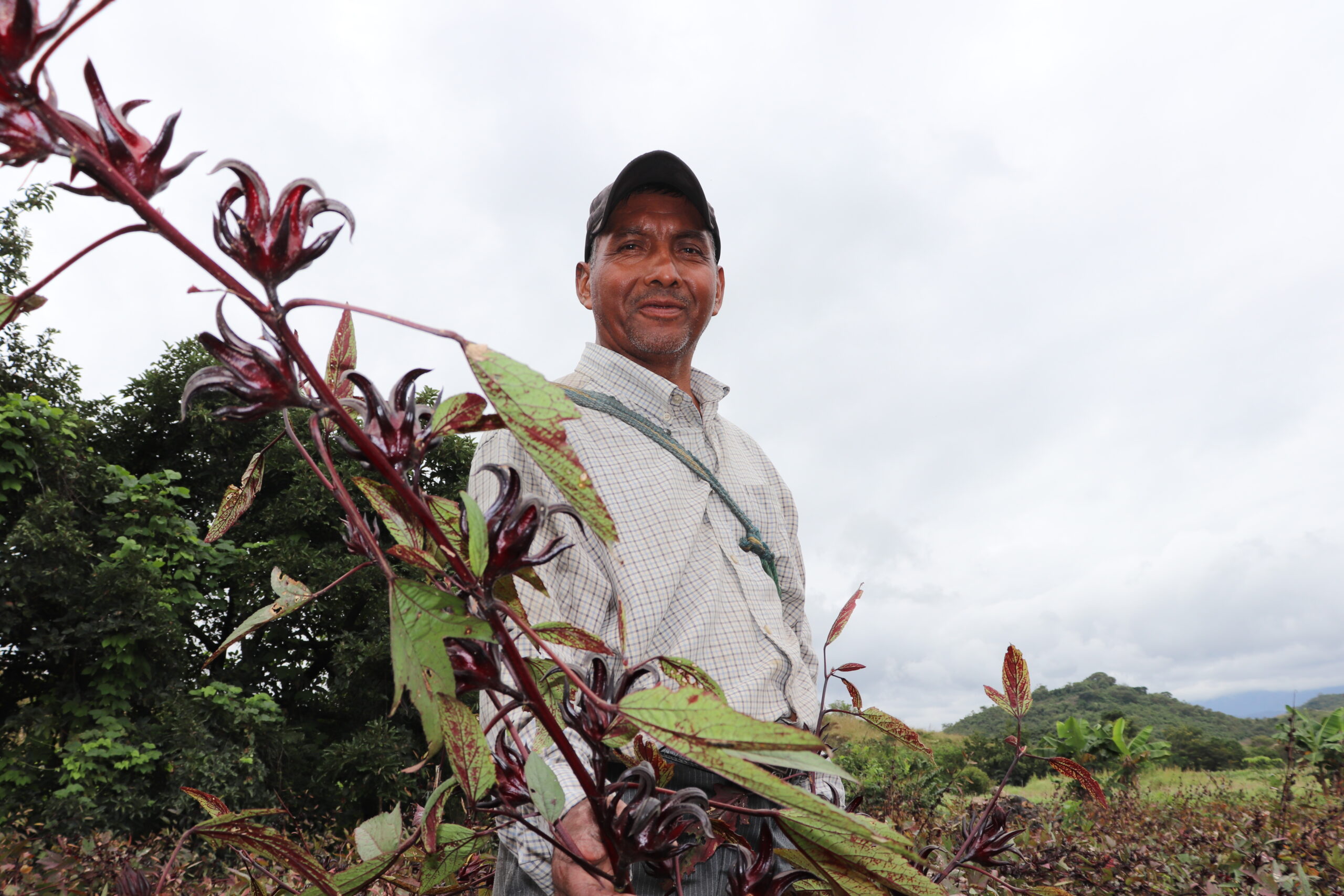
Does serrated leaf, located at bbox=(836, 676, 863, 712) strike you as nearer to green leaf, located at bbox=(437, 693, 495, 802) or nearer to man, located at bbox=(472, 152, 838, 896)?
man, located at bbox=(472, 152, 838, 896)

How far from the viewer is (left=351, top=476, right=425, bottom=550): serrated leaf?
0.46 meters

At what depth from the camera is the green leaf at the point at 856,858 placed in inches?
21.0

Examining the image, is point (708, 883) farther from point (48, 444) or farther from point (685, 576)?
point (48, 444)

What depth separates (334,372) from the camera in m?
0.57

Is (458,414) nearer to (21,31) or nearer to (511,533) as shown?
(511,533)

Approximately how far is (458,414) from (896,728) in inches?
32.2

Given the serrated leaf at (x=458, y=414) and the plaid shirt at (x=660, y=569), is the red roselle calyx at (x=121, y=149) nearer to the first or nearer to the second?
the serrated leaf at (x=458, y=414)

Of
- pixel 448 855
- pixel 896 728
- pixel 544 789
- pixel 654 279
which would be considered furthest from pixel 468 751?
pixel 654 279

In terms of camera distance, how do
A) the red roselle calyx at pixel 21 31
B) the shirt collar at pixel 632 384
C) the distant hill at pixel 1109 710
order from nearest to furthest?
the red roselle calyx at pixel 21 31 < the shirt collar at pixel 632 384 < the distant hill at pixel 1109 710

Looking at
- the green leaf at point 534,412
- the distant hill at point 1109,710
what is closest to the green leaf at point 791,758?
the green leaf at point 534,412

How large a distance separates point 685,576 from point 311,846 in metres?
3.23

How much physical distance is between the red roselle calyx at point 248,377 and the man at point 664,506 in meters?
0.45

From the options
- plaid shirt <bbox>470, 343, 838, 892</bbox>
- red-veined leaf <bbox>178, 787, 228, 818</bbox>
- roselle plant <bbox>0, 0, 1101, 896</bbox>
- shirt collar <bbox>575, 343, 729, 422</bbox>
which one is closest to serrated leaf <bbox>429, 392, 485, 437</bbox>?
roselle plant <bbox>0, 0, 1101, 896</bbox>

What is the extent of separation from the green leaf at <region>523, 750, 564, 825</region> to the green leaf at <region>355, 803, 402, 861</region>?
0.20 m
